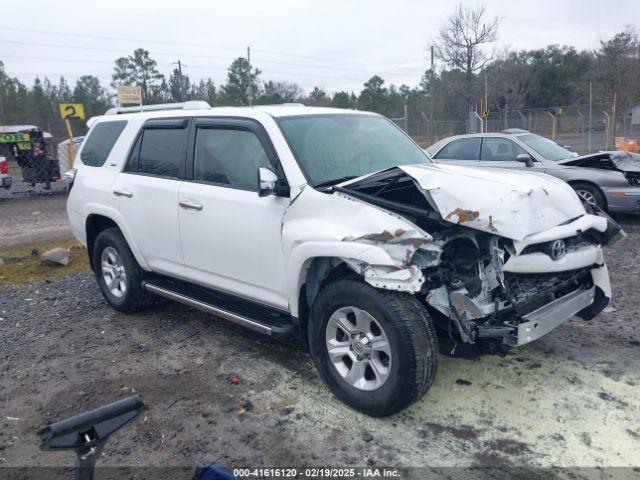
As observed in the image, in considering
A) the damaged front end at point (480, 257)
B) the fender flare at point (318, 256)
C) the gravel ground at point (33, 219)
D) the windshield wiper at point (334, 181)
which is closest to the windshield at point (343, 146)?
the windshield wiper at point (334, 181)

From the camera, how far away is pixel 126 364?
4648 millimetres

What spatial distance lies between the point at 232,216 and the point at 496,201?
1.95 meters

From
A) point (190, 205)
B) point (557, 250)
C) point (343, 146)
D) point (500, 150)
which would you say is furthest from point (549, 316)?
point (500, 150)

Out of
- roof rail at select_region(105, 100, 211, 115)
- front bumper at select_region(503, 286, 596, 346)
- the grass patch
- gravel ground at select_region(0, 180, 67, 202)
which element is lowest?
the grass patch

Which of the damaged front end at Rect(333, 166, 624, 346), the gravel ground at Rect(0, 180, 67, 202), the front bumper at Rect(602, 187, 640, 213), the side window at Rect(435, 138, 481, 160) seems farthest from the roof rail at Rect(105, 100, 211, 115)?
the gravel ground at Rect(0, 180, 67, 202)

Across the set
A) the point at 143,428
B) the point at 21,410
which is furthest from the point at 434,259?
the point at 21,410

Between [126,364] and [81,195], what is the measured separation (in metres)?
2.18

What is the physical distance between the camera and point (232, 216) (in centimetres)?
433

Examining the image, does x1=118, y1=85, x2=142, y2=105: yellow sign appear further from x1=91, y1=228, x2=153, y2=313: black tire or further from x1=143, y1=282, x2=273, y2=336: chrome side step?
x1=143, y1=282, x2=273, y2=336: chrome side step

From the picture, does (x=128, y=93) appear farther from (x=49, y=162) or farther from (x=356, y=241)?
(x=356, y=241)

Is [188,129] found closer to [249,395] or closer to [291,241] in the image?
[291,241]

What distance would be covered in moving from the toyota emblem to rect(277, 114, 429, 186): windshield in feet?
4.77

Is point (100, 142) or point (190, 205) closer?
point (190, 205)

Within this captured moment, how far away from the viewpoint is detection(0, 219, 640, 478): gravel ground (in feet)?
10.8
